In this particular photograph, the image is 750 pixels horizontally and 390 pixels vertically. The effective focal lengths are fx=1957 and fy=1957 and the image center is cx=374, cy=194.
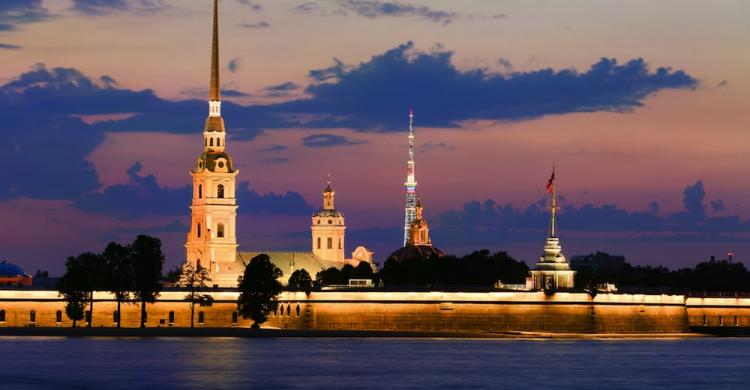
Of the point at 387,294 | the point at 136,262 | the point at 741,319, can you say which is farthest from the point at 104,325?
the point at 741,319

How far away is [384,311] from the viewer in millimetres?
172750

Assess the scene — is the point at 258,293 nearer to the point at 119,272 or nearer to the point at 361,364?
the point at 119,272

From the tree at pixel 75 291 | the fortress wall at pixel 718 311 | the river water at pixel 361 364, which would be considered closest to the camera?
the river water at pixel 361 364

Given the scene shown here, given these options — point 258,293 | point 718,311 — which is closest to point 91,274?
point 258,293

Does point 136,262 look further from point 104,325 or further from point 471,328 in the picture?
point 471,328

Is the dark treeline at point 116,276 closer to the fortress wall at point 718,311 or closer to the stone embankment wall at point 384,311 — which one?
the stone embankment wall at point 384,311

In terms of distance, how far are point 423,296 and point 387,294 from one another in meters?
3.24

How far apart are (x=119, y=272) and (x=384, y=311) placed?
2351cm

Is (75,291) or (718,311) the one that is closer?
(75,291)

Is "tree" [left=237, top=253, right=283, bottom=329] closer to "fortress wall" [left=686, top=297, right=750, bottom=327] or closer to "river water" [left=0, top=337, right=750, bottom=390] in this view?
"river water" [left=0, top=337, right=750, bottom=390]

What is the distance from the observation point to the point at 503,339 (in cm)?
16950

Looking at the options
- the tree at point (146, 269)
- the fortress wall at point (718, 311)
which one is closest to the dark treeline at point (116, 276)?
the tree at point (146, 269)

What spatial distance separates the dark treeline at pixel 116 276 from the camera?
16688 cm

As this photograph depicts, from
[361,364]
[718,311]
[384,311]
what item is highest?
[718,311]
